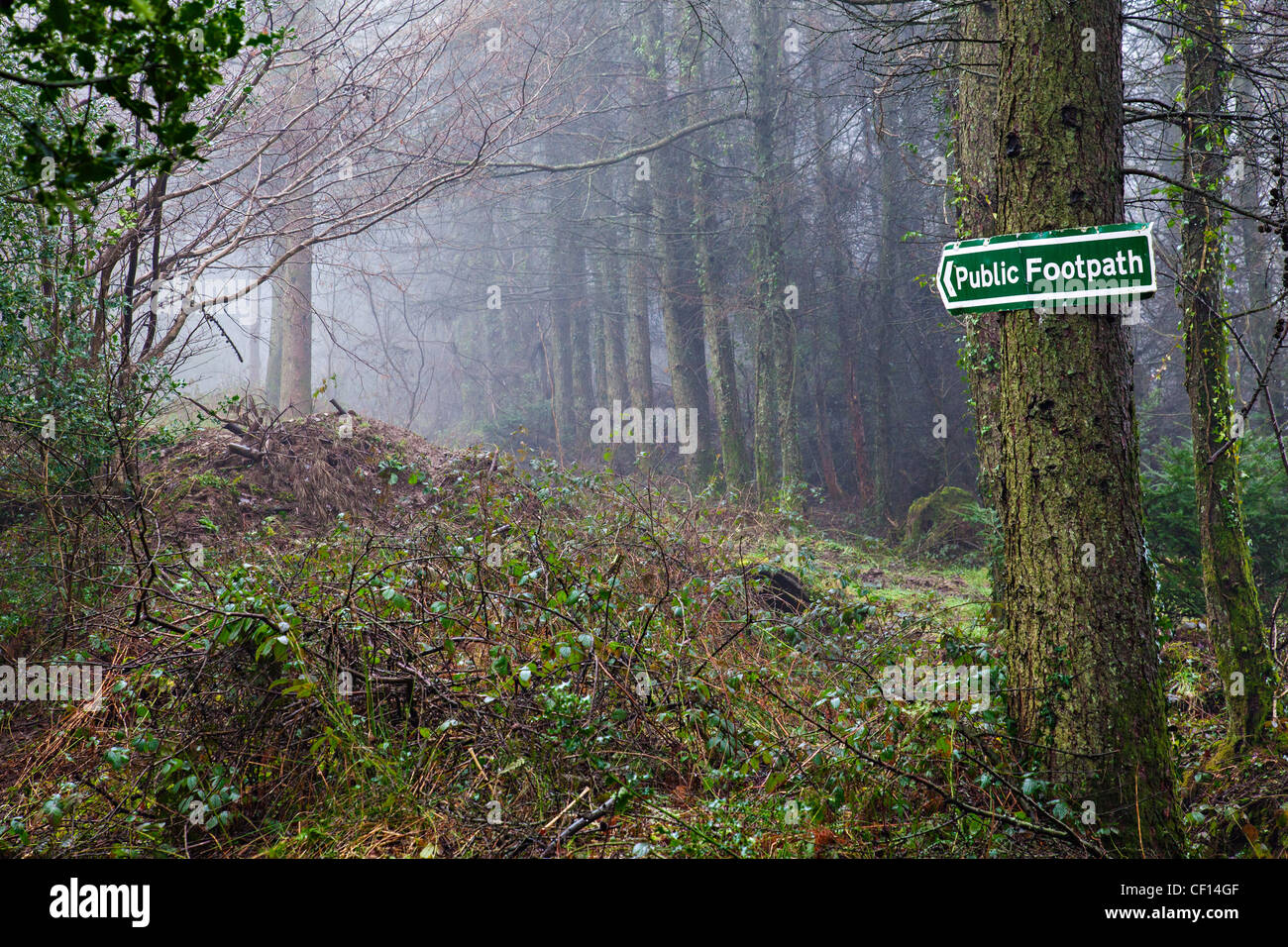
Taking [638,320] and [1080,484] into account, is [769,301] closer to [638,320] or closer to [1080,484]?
[638,320]

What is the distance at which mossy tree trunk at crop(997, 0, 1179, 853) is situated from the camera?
10.2 feet

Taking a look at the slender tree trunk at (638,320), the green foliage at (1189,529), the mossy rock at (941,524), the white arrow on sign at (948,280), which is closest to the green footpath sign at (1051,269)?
the white arrow on sign at (948,280)

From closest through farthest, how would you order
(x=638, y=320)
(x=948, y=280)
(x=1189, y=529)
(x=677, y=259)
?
(x=948, y=280)
(x=1189, y=529)
(x=677, y=259)
(x=638, y=320)

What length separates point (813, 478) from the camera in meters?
20.1

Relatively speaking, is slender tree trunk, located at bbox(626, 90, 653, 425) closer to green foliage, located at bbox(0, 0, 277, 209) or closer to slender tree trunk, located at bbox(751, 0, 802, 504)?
slender tree trunk, located at bbox(751, 0, 802, 504)

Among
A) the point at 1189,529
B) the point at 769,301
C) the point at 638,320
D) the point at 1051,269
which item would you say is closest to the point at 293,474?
the point at 1051,269

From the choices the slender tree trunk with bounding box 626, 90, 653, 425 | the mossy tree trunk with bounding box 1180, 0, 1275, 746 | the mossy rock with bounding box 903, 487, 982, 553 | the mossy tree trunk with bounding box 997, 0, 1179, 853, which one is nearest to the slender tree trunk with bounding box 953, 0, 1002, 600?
the mossy tree trunk with bounding box 1180, 0, 1275, 746

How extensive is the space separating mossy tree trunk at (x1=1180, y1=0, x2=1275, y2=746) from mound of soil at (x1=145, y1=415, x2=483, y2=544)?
6.65m

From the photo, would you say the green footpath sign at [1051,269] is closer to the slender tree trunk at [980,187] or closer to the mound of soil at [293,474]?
the slender tree trunk at [980,187]

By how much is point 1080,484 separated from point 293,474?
8432mm

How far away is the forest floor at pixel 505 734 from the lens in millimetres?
3312

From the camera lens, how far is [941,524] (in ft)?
45.8
